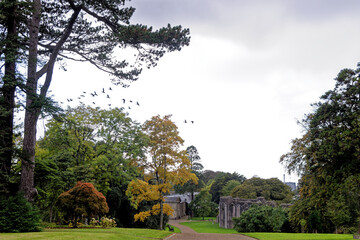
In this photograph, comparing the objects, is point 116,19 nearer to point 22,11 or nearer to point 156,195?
point 22,11

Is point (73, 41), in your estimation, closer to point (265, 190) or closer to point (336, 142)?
point (336, 142)

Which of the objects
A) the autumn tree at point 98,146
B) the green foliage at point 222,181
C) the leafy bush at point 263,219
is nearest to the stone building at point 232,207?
the leafy bush at point 263,219

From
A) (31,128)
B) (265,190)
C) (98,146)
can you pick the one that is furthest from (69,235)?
(265,190)

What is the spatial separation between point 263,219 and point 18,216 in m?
22.4

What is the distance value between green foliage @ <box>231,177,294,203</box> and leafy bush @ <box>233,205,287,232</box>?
926 inches

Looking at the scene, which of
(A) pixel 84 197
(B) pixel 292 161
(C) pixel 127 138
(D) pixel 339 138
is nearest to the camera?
(D) pixel 339 138

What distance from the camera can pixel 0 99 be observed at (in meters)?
14.9

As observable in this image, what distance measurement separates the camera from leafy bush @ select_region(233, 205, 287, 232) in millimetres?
28625

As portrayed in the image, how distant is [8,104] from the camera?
51.2ft

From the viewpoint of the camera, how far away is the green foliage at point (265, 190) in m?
54.5

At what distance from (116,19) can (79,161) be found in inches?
587

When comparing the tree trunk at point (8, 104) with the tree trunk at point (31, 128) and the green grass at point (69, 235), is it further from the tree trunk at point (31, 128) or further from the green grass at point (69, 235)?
the green grass at point (69, 235)

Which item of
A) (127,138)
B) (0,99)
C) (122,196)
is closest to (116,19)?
(0,99)

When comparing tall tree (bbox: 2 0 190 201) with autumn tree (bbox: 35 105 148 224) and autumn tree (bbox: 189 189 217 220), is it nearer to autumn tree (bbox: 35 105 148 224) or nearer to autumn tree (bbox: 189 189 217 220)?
autumn tree (bbox: 35 105 148 224)
